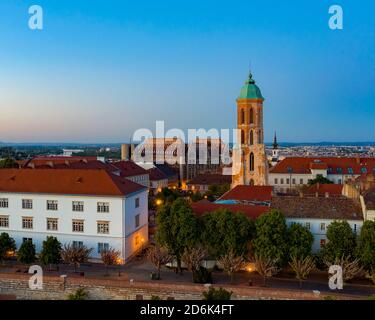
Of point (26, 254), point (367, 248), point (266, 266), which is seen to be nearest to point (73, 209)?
point (26, 254)

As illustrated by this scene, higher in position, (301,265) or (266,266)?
(301,265)

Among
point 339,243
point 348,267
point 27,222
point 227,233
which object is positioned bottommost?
point 348,267

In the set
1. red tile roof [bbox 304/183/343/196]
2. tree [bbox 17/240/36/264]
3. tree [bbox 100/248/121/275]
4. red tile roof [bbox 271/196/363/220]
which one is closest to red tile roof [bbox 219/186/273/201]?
red tile roof [bbox 271/196/363/220]

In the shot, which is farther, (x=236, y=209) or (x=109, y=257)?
(x=236, y=209)

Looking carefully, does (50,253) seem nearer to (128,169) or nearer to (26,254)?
(26,254)

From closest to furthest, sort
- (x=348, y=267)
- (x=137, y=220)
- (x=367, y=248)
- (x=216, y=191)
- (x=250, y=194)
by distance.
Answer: (x=348, y=267), (x=367, y=248), (x=137, y=220), (x=250, y=194), (x=216, y=191)
